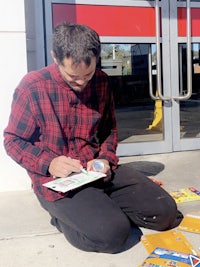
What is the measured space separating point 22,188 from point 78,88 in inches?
47.9

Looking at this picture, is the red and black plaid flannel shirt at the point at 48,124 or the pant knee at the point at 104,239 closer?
the pant knee at the point at 104,239

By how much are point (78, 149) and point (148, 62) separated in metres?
2.08

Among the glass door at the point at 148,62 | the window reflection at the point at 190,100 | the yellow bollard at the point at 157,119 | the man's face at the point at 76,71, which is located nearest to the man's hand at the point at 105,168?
the man's face at the point at 76,71

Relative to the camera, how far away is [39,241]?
2.20m

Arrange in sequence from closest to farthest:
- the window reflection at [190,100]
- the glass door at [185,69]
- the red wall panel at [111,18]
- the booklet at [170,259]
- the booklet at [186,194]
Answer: the booklet at [170,259], the booklet at [186,194], the red wall panel at [111,18], the glass door at [185,69], the window reflection at [190,100]

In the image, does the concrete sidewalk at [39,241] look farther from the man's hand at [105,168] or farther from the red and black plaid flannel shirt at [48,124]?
the man's hand at [105,168]

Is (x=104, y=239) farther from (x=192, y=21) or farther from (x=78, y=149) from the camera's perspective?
(x=192, y=21)

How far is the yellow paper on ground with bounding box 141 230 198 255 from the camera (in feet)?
6.70

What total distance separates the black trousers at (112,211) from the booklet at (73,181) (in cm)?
10

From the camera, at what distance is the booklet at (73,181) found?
1951 mm

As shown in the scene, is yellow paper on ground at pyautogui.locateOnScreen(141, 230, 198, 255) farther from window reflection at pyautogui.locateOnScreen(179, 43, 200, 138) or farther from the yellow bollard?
window reflection at pyautogui.locateOnScreen(179, 43, 200, 138)

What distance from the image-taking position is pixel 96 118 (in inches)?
90.5

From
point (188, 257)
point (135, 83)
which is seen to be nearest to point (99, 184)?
point (188, 257)

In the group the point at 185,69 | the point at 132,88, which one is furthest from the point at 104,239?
the point at 185,69
